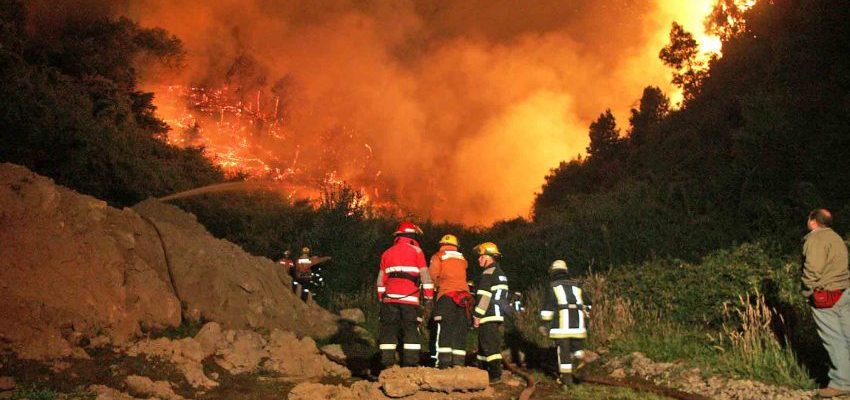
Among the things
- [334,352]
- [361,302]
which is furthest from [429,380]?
[361,302]

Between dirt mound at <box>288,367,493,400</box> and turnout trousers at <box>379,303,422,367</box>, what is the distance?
1.02m

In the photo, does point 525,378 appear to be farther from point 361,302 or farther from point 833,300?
point 361,302

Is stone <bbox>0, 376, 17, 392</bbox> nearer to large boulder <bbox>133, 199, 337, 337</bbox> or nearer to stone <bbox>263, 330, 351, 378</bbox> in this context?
stone <bbox>263, 330, 351, 378</bbox>

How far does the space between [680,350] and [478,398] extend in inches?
157

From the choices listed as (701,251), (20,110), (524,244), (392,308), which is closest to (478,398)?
(392,308)

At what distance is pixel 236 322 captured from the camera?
12.2 m

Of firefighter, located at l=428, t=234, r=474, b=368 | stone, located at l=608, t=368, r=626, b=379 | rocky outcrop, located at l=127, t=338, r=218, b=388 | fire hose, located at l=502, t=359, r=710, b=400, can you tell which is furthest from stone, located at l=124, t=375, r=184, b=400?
stone, located at l=608, t=368, r=626, b=379

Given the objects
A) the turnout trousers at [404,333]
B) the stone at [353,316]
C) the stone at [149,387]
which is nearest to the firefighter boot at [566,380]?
the turnout trousers at [404,333]

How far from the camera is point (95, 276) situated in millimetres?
9625

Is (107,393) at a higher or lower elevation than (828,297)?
lower

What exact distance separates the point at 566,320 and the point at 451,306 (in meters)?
1.66

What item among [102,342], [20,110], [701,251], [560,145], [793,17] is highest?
[560,145]

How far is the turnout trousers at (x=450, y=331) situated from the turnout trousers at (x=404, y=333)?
17.3 inches

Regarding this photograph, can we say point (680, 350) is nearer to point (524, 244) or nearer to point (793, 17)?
point (524, 244)
